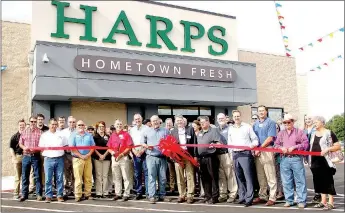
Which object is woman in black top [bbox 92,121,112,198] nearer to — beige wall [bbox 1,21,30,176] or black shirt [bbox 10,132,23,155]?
black shirt [bbox 10,132,23,155]

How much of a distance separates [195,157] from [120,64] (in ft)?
21.5

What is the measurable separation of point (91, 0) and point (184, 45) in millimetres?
4274

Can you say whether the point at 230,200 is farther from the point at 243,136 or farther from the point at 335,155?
the point at 335,155

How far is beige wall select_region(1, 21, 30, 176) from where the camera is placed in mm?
11820

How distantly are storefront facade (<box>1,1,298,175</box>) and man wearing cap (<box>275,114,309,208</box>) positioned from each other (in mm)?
7186

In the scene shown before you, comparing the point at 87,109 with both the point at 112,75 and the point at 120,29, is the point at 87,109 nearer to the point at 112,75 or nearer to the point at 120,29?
the point at 112,75

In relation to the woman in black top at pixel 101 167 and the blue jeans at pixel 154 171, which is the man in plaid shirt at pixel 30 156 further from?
the blue jeans at pixel 154 171

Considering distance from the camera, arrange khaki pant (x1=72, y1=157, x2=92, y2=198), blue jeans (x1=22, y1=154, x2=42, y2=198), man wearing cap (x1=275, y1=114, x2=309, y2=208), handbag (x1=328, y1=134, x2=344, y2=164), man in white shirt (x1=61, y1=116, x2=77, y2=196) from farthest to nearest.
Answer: man in white shirt (x1=61, y1=116, x2=77, y2=196) < blue jeans (x1=22, y1=154, x2=42, y2=198) < khaki pant (x1=72, y1=157, x2=92, y2=198) < man wearing cap (x1=275, y1=114, x2=309, y2=208) < handbag (x1=328, y1=134, x2=344, y2=164)

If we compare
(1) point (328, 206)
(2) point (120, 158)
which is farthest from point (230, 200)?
(2) point (120, 158)

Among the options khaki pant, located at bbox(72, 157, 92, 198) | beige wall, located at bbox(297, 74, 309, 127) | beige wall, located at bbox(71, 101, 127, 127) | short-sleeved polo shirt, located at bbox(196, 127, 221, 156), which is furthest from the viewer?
beige wall, located at bbox(297, 74, 309, 127)

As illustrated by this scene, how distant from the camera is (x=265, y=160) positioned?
22.0ft

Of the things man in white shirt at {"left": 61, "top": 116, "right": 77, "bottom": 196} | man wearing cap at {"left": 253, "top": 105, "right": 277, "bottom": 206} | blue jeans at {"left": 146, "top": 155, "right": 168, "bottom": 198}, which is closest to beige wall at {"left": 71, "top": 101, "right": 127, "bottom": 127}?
man in white shirt at {"left": 61, "top": 116, "right": 77, "bottom": 196}

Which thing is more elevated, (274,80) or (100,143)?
(274,80)

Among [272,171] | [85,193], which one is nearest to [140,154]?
[85,193]
